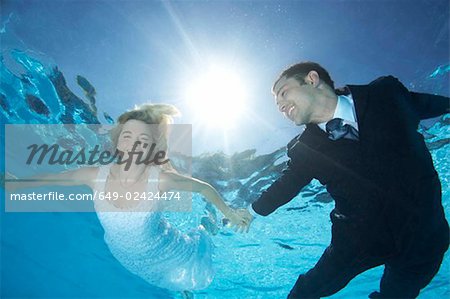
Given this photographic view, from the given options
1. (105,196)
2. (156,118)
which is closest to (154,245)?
(105,196)

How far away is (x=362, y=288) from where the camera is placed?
19500 millimetres

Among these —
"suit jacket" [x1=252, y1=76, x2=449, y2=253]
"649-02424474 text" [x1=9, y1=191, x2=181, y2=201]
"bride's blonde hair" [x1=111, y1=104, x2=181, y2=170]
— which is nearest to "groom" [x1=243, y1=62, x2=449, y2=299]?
"suit jacket" [x1=252, y1=76, x2=449, y2=253]

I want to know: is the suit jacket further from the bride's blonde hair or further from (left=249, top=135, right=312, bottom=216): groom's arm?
the bride's blonde hair

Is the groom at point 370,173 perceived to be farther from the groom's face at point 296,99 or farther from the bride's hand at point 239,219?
the bride's hand at point 239,219

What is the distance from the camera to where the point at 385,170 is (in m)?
3.96

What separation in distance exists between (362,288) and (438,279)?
4911 millimetres

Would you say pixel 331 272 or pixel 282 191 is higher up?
pixel 282 191

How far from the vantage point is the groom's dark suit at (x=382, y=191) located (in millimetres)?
3947

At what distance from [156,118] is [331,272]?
353 cm

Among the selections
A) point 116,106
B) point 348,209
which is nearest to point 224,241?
point 116,106

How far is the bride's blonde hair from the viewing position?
464 centimetres

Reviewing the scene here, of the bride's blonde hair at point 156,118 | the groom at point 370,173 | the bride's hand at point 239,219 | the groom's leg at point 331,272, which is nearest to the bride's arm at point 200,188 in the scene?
the bride's hand at point 239,219

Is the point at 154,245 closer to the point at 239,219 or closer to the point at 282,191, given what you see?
the point at 239,219

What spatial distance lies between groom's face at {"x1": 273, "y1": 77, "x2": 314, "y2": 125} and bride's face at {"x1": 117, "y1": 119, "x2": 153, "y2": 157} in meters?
2.08
